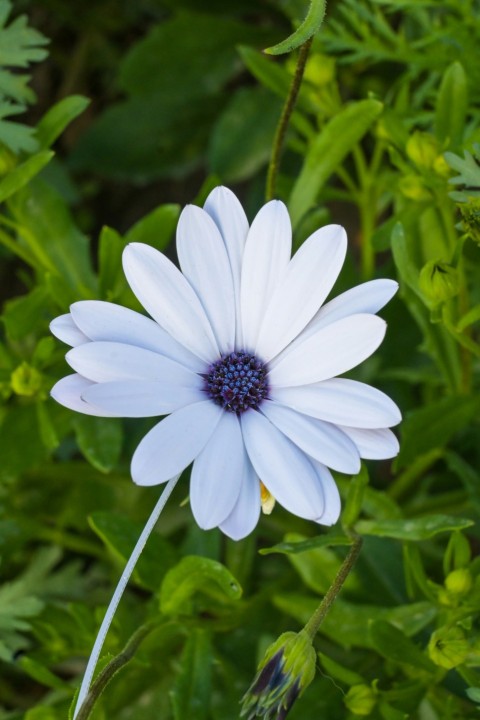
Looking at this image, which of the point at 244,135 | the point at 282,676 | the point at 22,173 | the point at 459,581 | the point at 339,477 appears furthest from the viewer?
the point at 244,135

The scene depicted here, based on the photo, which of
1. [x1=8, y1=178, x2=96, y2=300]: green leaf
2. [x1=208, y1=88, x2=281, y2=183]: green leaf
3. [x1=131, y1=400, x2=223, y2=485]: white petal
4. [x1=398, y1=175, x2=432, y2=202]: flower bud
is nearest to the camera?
[x1=131, y1=400, x2=223, y2=485]: white petal

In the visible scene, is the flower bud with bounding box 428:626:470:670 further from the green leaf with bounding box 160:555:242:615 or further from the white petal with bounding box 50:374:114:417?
the white petal with bounding box 50:374:114:417

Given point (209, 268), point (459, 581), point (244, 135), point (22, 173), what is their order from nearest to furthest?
point (209, 268)
point (459, 581)
point (22, 173)
point (244, 135)

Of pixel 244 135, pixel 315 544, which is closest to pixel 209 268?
pixel 315 544

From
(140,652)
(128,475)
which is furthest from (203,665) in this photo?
(128,475)

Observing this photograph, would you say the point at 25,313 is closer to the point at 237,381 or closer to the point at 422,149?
the point at 237,381

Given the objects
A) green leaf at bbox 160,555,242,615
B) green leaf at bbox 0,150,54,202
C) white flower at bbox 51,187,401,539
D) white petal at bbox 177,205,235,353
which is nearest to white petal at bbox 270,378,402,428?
white flower at bbox 51,187,401,539

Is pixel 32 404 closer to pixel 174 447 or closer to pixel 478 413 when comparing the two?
pixel 174 447
